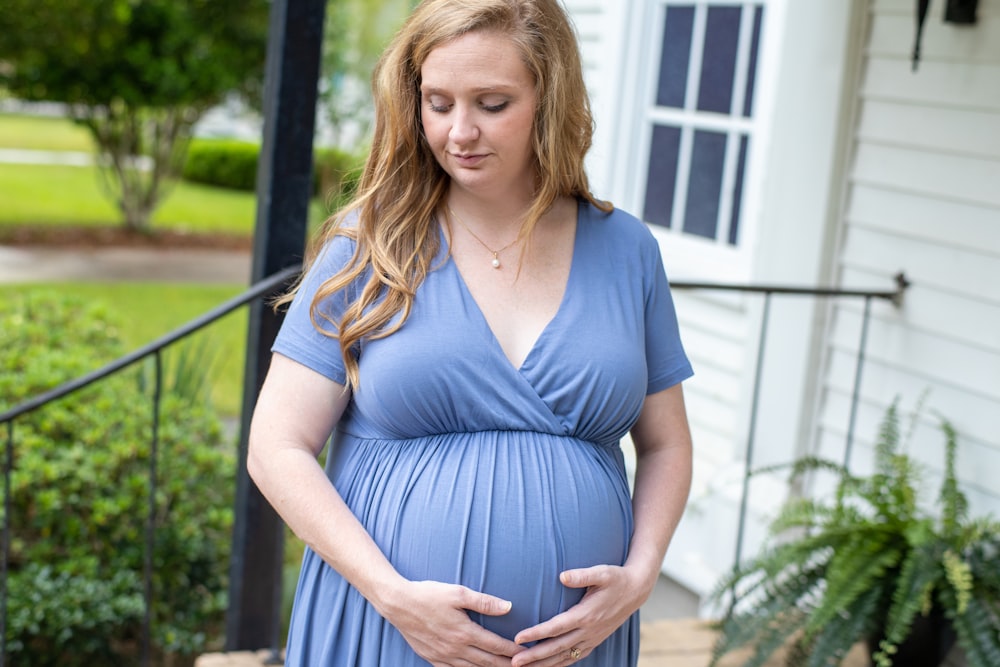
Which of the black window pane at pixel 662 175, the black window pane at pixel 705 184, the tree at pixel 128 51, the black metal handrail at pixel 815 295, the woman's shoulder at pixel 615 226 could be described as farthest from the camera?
the tree at pixel 128 51

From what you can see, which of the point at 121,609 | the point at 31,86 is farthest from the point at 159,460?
the point at 31,86

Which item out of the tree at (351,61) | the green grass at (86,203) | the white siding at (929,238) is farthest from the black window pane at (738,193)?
the green grass at (86,203)

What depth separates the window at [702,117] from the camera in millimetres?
4527

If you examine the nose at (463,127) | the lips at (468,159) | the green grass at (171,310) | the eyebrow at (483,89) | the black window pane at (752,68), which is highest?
the black window pane at (752,68)

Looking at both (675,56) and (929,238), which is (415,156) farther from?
(675,56)

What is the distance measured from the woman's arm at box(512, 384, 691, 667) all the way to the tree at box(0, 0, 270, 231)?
988 centimetres

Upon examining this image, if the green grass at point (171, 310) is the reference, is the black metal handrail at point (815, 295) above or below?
above

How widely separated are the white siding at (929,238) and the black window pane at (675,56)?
48.9 inches

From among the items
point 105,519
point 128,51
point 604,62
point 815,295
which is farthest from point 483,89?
point 128,51

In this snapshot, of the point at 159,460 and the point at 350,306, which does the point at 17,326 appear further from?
the point at 350,306

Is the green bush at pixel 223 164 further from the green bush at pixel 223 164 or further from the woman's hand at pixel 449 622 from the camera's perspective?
the woman's hand at pixel 449 622

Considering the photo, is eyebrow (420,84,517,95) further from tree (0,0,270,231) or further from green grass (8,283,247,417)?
tree (0,0,270,231)

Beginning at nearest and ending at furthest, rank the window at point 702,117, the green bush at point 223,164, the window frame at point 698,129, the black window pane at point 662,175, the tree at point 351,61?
the window frame at point 698,129 < the window at point 702,117 < the black window pane at point 662,175 < the tree at point 351,61 < the green bush at point 223,164

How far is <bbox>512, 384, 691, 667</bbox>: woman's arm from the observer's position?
62.5 inches
